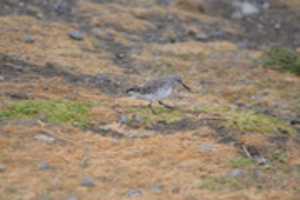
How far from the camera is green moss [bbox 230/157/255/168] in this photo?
1161 cm

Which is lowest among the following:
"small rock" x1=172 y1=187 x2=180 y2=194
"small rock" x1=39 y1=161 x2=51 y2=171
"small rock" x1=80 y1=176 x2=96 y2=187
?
"small rock" x1=39 y1=161 x2=51 y2=171

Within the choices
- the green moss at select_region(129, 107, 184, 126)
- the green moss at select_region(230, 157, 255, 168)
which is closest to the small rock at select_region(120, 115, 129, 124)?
the green moss at select_region(129, 107, 184, 126)

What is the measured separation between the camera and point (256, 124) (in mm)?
13875

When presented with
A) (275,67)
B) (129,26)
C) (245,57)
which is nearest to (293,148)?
(275,67)

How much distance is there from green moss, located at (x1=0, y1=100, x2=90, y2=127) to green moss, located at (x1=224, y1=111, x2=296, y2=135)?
2.91m

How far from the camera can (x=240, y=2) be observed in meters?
31.2

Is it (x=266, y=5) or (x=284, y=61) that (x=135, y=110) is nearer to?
(x=284, y=61)

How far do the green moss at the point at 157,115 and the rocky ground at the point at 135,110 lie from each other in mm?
32

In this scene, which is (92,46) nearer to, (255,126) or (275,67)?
(275,67)

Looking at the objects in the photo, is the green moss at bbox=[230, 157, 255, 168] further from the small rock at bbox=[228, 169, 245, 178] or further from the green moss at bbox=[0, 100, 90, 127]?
the green moss at bbox=[0, 100, 90, 127]

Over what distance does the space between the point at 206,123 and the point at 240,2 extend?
1806 centimetres

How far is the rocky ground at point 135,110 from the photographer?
10.7 metres

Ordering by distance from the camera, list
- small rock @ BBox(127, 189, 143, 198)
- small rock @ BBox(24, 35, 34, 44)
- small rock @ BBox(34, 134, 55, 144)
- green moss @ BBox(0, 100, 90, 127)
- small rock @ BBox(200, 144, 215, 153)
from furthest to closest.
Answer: small rock @ BBox(24, 35, 34, 44)
green moss @ BBox(0, 100, 90, 127)
small rock @ BBox(200, 144, 215, 153)
small rock @ BBox(34, 134, 55, 144)
small rock @ BBox(127, 189, 143, 198)

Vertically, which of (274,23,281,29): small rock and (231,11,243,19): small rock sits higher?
(231,11,243,19): small rock
